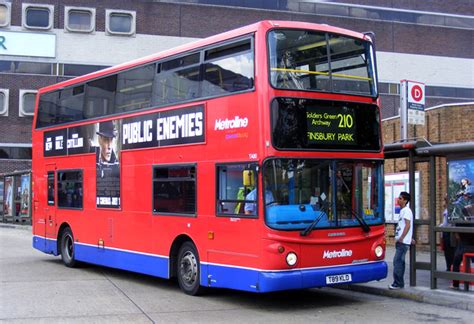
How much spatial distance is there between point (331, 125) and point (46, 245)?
31.1 feet

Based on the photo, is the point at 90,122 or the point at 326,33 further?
the point at 90,122

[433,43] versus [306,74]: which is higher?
[433,43]

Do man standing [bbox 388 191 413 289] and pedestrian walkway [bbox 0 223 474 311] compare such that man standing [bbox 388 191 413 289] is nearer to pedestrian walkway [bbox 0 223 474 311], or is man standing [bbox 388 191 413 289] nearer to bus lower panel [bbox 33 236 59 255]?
pedestrian walkway [bbox 0 223 474 311]

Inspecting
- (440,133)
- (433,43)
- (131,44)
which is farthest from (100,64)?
(440,133)

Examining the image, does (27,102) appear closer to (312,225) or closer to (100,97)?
(100,97)

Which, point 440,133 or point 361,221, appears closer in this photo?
point 361,221

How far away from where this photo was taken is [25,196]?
29.8 m

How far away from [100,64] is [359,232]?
3109cm

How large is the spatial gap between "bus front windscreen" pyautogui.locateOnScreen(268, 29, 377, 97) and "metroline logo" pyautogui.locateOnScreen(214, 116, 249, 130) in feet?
2.53

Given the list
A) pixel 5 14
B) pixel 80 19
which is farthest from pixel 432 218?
pixel 5 14

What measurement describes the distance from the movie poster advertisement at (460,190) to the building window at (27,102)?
3137 cm

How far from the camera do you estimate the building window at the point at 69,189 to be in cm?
1381

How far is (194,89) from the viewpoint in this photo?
33.4 ft

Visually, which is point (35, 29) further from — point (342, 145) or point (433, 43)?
point (342, 145)
